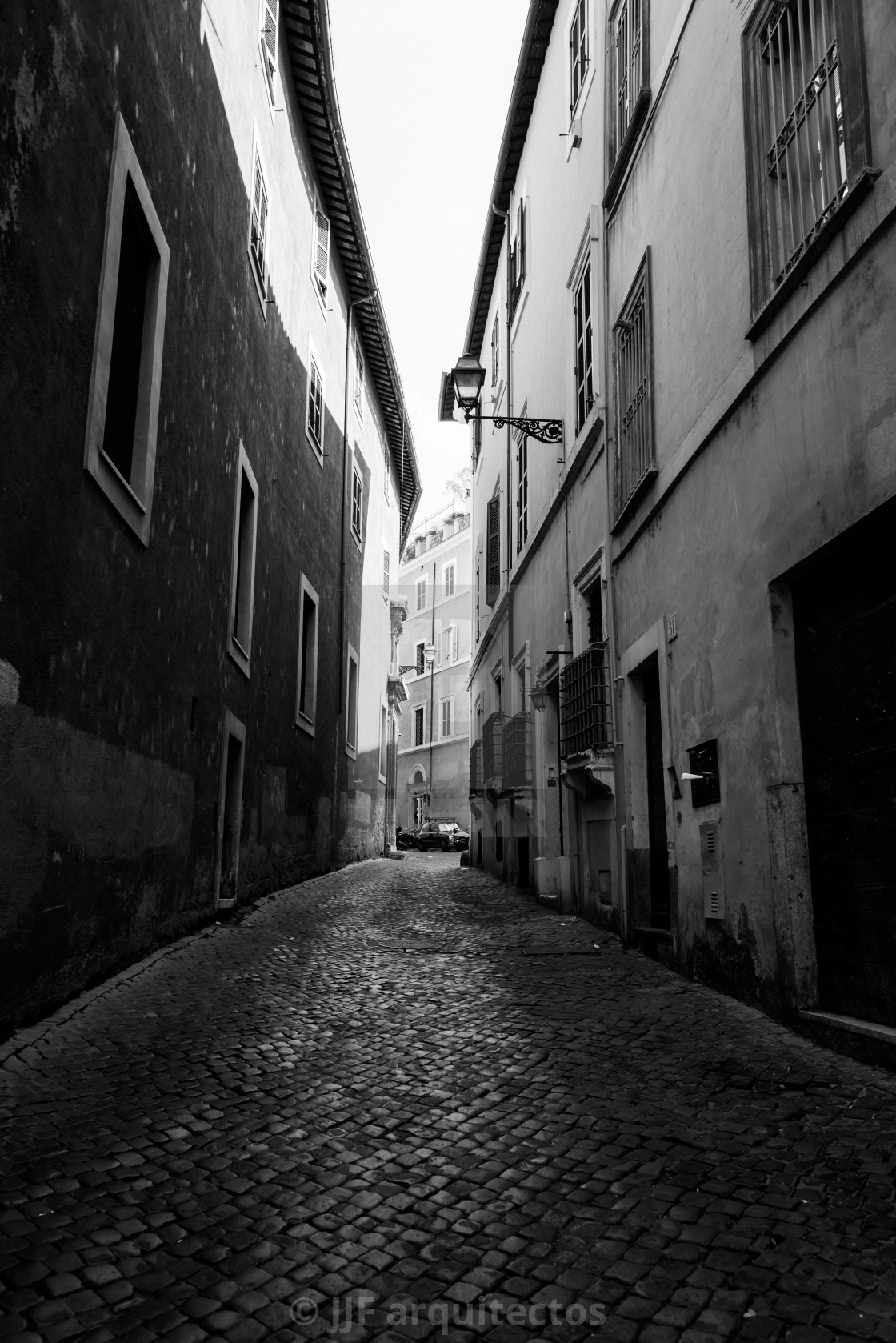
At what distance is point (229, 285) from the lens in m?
9.39

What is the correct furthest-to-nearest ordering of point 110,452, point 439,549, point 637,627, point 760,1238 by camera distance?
point 439,549 < point 637,627 < point 110,452 < point 760,1238

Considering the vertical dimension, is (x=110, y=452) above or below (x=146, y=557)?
above

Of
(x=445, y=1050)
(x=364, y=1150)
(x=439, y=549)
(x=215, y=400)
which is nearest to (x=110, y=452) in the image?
(x=215, y=400)

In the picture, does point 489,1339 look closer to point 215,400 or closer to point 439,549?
point 215,400

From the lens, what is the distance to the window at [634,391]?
809 cm

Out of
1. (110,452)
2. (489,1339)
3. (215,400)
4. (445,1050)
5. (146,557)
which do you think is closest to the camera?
(489,1339)

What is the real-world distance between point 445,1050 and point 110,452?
393 centimetres

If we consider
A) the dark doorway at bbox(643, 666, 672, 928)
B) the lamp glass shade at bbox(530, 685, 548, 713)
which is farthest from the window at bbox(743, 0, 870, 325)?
the lamp glass shade at bbox(530, 685, 548, 713)

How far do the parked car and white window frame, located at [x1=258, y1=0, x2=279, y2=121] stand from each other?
25.6 metres

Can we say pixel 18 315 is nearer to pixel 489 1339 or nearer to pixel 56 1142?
pixel 56 1142

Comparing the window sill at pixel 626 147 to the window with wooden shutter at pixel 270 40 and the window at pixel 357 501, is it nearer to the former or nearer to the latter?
the window with wooden shutter at pixel 270 40

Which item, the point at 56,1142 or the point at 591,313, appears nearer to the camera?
the point at 56,1142

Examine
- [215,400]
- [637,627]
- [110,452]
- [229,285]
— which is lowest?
[637,627]

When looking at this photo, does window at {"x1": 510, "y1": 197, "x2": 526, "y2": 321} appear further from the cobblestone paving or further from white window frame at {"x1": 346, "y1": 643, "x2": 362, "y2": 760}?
the cobblestone paving
